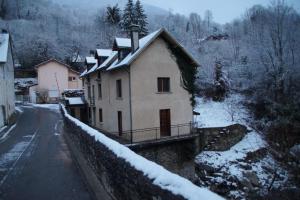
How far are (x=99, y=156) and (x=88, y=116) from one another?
25.3 metres

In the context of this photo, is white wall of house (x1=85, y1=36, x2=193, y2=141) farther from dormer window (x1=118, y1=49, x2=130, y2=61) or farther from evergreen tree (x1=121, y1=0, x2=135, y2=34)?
evergreen tree (x1=121, y1=0, x2=135, y2=34)

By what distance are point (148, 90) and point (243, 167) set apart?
29.6 ft

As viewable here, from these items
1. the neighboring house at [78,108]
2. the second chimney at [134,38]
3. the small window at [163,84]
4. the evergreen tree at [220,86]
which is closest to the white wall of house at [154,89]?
the small window at [163,84]

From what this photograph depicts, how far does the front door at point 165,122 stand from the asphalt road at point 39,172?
7.53 m

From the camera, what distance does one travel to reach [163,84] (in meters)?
21.3

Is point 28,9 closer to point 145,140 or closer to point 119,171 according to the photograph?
Result: point 145,140

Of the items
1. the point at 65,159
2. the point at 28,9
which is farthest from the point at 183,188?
the point at 28,9

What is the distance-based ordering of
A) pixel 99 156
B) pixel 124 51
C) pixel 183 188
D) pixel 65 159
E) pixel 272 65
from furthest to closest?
pixel 272 65 < pixel 124 51 < pixel 65 159 < pixel 99 156 < pixel 183 188

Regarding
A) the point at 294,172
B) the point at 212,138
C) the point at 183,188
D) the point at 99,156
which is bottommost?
the point at 294,172

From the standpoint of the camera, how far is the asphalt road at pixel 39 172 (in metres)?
8.12

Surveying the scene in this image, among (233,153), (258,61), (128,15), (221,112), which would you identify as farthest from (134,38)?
(128,15)

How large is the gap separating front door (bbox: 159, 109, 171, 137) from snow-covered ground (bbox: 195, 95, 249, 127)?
161 inches

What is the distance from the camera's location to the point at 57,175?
9992mm

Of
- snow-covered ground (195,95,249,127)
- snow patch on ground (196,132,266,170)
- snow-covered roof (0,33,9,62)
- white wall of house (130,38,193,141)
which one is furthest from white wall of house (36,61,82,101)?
snow patch on ground (196,132,266,170)
